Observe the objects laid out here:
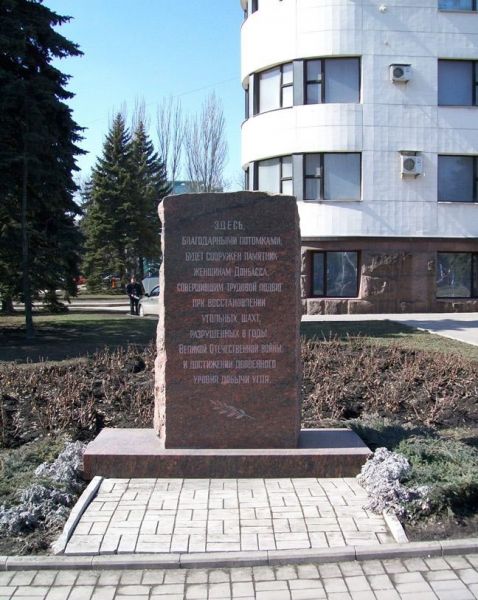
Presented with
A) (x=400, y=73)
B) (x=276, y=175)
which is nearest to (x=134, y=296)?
(x=276, y=175)

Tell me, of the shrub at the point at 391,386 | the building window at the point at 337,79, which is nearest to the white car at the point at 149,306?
the building window at the point at 337,79

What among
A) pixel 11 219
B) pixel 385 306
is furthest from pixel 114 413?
pixel 385 306

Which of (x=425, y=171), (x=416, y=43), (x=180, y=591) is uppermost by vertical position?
(x=416, y=43)

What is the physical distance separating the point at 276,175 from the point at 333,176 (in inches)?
85.4

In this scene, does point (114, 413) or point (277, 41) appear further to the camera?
point (277, 41)

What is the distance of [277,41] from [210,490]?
22.2 metres

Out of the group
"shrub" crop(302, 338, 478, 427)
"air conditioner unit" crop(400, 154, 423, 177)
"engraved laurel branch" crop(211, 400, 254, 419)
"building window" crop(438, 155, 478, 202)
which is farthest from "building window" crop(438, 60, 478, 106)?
"engraved laurel branch" crop(211, 400, 254, 419)

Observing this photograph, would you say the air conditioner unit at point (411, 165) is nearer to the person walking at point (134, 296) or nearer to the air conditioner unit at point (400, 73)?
the air conditioner unit at point (400, 73)

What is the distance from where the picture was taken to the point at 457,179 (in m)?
25.0

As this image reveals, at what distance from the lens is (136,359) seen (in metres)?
11.4

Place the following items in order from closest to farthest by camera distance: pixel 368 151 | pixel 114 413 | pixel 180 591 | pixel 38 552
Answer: pixel 180 591, pixel 38 552, pixel 114 413, pixel 368 151

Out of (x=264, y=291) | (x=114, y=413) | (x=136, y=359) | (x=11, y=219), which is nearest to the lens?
(x=264, y=291)

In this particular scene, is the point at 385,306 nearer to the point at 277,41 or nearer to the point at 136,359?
the point at 277,41

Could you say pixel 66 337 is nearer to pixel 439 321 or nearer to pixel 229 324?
pixel 439 321
